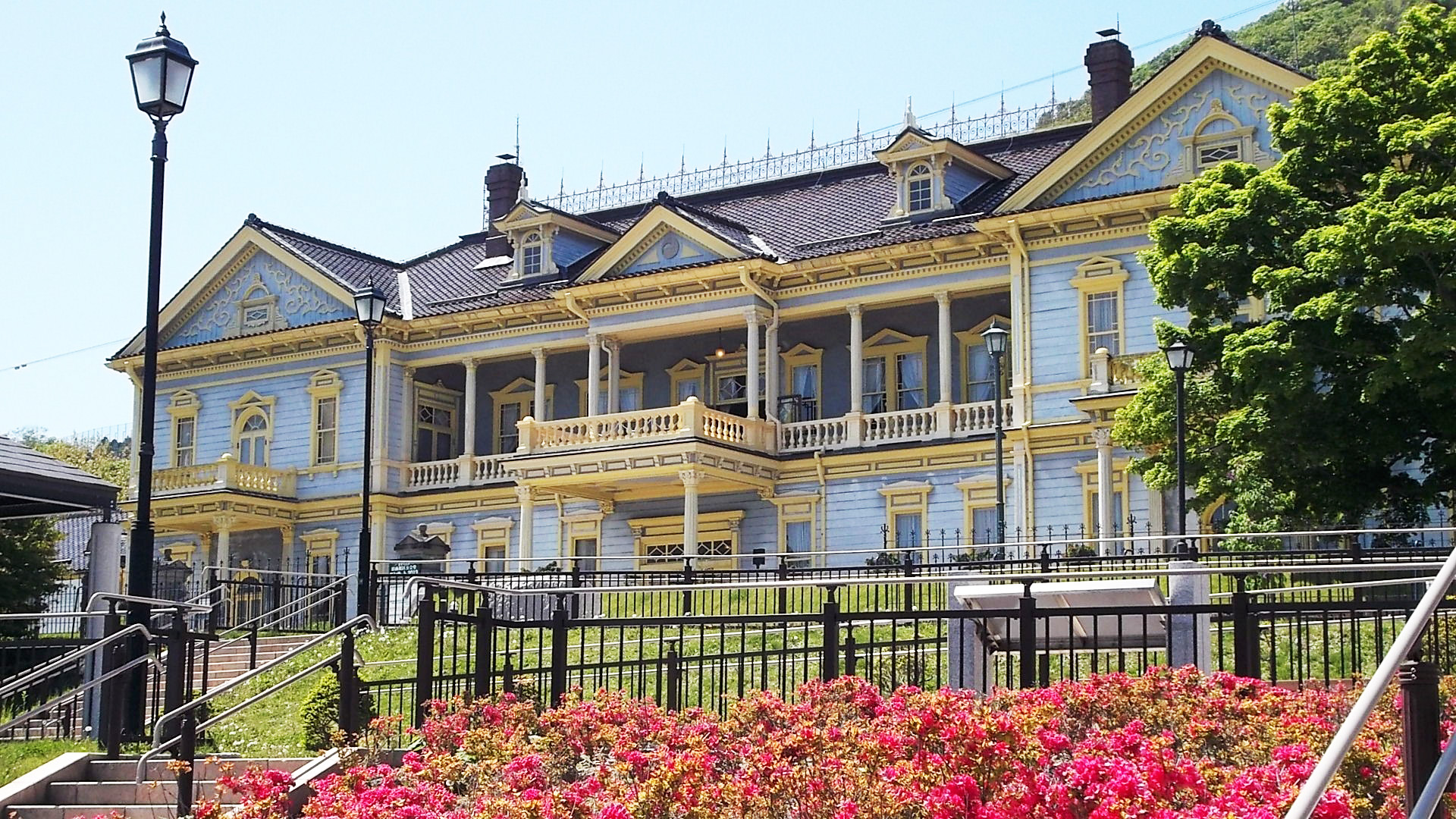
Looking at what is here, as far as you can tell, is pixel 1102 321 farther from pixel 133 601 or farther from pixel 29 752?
pixel 29 752

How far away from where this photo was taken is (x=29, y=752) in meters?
15.5

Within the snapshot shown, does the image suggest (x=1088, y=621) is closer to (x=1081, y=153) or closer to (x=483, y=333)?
(x=1081, y=153)

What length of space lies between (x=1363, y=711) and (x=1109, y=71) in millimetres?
36187

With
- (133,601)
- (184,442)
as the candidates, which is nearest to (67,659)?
(133,601)

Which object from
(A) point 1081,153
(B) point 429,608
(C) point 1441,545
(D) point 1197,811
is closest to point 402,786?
(B) point 429,608

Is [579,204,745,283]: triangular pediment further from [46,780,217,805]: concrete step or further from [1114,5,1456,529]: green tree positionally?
[46,780,217,805]: concrete step

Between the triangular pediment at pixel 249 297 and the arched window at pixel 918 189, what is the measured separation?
47.6ft

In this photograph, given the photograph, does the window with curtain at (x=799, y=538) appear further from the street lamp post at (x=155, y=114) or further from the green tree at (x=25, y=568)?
the street lamp post at (x=155, y=114)

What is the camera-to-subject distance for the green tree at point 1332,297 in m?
25.3

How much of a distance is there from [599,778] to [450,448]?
37495 mm

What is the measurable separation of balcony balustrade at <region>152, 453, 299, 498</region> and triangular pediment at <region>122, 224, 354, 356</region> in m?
3.87

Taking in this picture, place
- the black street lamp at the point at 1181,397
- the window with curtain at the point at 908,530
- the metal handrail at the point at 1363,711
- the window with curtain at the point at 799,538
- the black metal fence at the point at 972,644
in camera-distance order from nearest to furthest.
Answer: the metal handrail at the point at 1363,711
the black metal fence at the point at 972,644
the black street lamp at the point at 1181,397
the window with curtain at the point at 908,530
the window with curtain at the point at 799,538

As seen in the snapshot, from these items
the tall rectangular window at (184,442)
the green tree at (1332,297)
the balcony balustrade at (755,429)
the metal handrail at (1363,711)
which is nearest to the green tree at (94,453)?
the tall rectangular window at (184,442)

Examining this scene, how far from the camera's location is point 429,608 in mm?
14031
